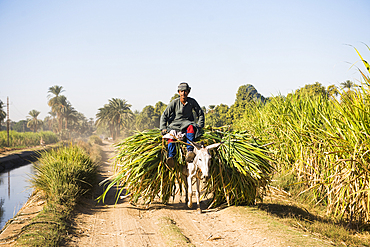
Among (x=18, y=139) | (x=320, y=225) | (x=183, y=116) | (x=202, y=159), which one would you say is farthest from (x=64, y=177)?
(x=18, y=139)

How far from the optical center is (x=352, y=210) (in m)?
5.32

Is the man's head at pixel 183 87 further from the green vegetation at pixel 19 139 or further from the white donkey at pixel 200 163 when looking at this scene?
the green vegetation at pixel 19 139

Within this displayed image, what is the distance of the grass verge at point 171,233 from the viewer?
437 cm

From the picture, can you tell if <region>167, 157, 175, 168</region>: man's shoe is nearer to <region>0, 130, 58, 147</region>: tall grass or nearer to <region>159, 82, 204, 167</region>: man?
<region>159, 82, 204, 167</region>: man

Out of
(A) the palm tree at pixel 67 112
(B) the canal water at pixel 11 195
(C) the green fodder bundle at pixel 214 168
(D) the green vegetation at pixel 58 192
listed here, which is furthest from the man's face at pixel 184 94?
(A) the palm tree at pixel 67 112

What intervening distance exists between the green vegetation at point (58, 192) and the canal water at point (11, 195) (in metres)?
0.68

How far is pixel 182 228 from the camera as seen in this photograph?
5105 millimetres

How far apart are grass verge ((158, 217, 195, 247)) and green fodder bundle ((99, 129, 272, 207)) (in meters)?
0.83

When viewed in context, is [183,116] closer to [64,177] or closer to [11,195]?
[64,177]

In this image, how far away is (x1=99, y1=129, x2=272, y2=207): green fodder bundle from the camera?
5.73 meters

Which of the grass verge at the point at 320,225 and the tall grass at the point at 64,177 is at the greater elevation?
the tall grass at the point at 64,177

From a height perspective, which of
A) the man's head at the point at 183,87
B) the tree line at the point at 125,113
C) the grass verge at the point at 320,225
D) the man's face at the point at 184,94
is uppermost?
the tree line at the point at 125,113

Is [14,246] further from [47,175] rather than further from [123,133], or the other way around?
[123,133]

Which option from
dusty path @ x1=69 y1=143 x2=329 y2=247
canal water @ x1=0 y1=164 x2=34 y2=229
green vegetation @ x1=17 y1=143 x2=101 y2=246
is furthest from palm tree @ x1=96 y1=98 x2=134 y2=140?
dusty path @ x1=69 y1=143 x2=329 y2=247
